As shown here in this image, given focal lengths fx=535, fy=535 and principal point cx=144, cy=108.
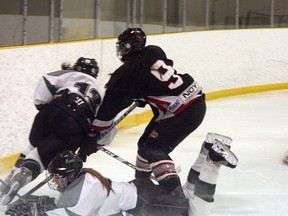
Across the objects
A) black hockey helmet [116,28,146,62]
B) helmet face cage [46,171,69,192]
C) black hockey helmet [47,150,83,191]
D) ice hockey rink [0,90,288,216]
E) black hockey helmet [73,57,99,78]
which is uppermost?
black hockey helmet [116,28,146,62]

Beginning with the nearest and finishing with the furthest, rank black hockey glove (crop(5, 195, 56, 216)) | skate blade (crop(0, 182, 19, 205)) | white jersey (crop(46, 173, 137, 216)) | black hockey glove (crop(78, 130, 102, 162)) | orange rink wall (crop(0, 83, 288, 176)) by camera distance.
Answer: white jersey (crop(46, 173, 137, 216)) → black hockey glove (crop(5, 195, 56, 216)) → skate blade (crop(0, 182, 19, 205)) → black hockey glove (crop(78, 130, 102, 162)) → orange rink wall (crop(0, 83, 288, 176))

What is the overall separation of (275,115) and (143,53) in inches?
133

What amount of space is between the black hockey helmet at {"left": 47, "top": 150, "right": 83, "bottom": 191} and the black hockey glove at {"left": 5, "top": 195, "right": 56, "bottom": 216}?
0.19m

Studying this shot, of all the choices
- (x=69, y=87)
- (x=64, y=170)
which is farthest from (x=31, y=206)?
(x=69, y=87)

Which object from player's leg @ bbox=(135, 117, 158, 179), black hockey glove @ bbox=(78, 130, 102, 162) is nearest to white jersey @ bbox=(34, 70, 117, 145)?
black hockey glove @ bbox=(78, 130, 102, 162)

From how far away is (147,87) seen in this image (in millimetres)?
2457

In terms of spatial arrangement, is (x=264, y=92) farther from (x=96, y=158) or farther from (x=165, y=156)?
(x=165, y=156)

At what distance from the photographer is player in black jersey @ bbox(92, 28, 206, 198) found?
2434 millimetres

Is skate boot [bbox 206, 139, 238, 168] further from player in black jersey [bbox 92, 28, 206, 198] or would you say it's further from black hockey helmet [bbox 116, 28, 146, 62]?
black hockey helmet [bbox 116, 28, 146, 62]

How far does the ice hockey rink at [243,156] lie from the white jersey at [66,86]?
51 cm

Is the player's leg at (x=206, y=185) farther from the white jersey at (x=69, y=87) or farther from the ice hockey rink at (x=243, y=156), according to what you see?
the white jersey at (x=69, y=87)

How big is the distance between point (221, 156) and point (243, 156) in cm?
170

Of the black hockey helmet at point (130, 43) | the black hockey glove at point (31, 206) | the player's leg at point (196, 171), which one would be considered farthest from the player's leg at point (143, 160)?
the black hockey glove at point (31, 206)

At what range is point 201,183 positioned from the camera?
91.9 inches
